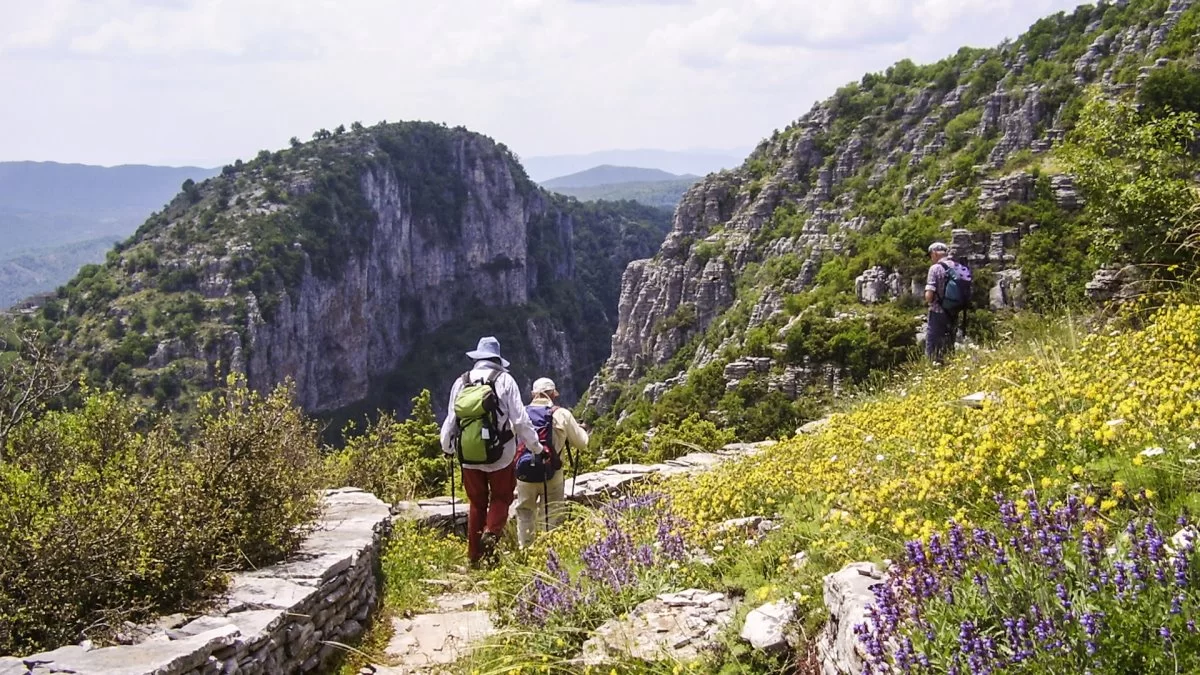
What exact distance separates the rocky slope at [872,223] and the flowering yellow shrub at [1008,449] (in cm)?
523

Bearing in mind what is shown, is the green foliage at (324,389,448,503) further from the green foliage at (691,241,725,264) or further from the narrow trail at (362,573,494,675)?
the green foliage at (691,241,725,264)

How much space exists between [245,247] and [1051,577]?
91.4m

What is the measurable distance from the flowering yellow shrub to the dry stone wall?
2.60 metres

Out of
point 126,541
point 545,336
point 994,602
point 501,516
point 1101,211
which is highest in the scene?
point 1101,211

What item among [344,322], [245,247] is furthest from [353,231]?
[245,247]

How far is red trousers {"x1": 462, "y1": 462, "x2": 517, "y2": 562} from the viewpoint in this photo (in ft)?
24.7

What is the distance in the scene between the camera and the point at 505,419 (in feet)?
23.6

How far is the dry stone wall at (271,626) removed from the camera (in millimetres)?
4254

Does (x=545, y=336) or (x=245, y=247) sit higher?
(x=245, y=247)

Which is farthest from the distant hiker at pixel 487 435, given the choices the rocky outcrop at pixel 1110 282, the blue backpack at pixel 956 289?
the rocky outcrop at pixel 1110 282

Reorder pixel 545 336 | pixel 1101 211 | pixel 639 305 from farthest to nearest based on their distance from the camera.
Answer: pixel 545 336 → pixel 639 305 → pixel 1101 211

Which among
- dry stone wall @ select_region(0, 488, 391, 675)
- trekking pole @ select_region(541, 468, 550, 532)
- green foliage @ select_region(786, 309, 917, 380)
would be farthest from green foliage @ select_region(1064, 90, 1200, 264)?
green foliage @ select_region(786, 309, 917, 380)

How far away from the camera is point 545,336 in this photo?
124 m

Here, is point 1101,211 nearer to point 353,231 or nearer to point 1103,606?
point 1103,606
